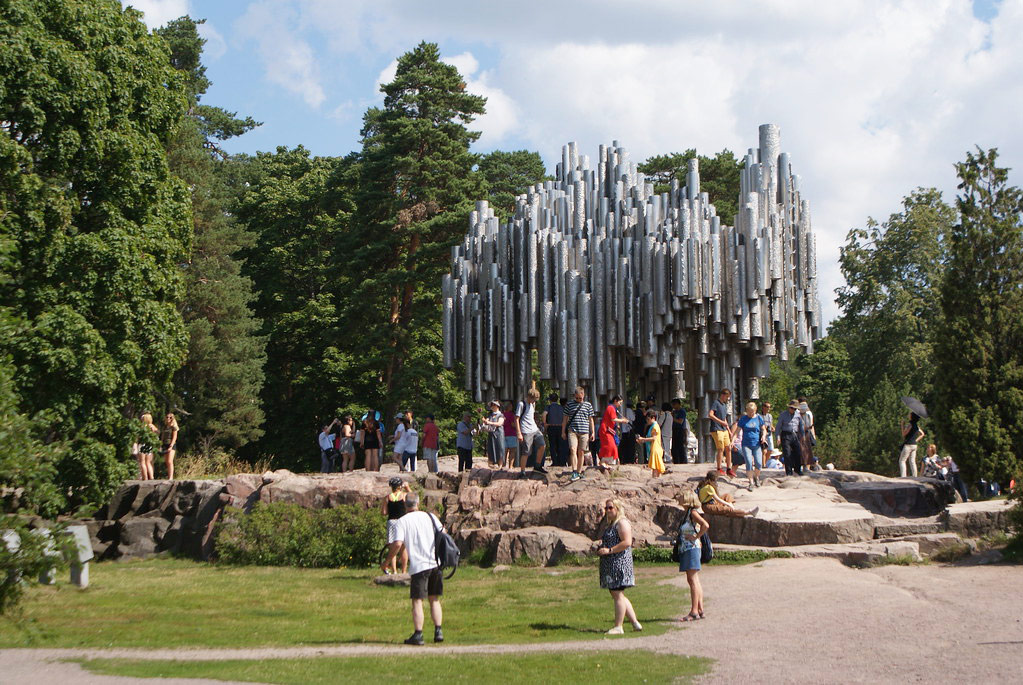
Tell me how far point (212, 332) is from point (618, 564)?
1079 inches

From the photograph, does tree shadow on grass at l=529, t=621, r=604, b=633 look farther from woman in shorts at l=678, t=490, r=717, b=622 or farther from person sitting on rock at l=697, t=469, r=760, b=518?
person sitting on rock at l=697, t=469, r=760, b=518

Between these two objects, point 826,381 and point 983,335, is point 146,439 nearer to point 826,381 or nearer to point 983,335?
point 983,335

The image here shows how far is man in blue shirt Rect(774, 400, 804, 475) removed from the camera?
821 inches

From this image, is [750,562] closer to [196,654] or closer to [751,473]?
[751,473]

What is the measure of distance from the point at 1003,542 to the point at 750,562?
3.41 m

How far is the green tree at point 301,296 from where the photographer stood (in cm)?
4131

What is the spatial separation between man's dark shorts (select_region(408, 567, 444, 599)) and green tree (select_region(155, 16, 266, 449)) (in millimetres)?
25321

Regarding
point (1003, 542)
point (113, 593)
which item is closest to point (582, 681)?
point (1003, 542)

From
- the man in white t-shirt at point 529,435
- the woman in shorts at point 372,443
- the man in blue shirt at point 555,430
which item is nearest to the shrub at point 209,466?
the woman in shorts at point 372,443

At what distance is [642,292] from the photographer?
79.2 feet

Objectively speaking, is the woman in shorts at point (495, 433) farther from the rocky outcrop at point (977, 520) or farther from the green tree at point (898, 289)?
the green tree at point (898, 289)

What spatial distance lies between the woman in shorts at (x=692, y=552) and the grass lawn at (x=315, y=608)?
1.18 feet

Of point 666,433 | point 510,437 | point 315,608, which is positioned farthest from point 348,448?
point 315,608

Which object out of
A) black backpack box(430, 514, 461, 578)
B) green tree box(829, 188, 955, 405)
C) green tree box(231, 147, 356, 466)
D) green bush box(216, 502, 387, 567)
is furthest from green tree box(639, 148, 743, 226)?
black backpack box(430, 514, 461, 578)
